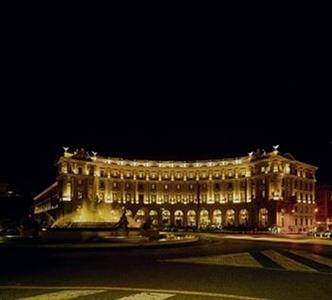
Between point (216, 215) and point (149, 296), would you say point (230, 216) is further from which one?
Result: point (149, 296)

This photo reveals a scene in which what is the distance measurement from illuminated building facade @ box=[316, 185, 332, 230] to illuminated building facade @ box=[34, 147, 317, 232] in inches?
175

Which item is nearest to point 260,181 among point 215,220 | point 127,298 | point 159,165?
point 215,220

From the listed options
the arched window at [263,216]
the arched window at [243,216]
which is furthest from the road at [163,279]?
the arched window at [243,216]

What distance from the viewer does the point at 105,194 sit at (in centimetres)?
13662

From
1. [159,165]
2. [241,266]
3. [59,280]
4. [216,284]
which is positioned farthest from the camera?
[159,165]

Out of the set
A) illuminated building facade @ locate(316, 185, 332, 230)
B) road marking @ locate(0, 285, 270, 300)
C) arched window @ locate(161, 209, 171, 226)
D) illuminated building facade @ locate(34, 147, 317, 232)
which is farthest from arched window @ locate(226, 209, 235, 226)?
road marking @ locate(0, 285, 270, 300)

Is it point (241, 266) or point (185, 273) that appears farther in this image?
point (241, 266)

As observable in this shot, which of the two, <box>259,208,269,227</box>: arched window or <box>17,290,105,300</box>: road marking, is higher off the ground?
<box>17,290,105,300</box>: road marking

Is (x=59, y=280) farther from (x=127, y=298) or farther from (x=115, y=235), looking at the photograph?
(x=115, y=235)

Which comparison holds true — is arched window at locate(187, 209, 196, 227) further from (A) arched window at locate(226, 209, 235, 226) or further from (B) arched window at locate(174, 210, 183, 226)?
(A) arched window at locate(226, 209, 235, 226)

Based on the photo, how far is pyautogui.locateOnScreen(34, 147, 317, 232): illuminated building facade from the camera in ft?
413

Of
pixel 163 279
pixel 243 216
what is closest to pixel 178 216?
pixel 243 216

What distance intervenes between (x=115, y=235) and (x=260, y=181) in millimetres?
95780

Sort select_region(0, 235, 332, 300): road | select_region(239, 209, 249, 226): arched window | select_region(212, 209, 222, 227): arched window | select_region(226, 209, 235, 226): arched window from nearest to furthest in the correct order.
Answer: select_region(0, 235, 332, 300): road, select_region(239, 209, 249, 226): arched window, select_region(226, 209, 235, 226): arched window, select_region(212, 209, 222, 227): arched window
